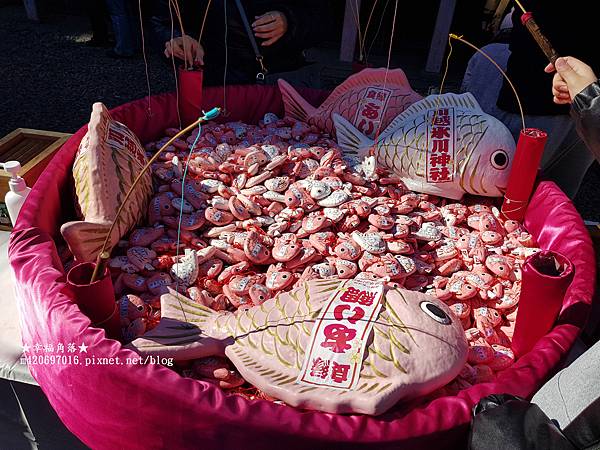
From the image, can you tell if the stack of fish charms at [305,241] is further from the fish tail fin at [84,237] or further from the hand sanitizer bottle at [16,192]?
the hand sanitizer bottle at [16,192]

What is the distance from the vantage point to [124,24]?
471 cm

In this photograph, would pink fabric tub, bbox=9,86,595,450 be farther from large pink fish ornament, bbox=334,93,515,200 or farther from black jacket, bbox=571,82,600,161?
large pink fish ornament, bbox=334,93,515,200

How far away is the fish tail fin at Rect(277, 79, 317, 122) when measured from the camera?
2.48m

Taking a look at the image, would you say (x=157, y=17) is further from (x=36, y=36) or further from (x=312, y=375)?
(x=36, y=36)

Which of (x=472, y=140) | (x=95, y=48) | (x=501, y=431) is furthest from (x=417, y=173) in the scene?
(x=95, y=48)

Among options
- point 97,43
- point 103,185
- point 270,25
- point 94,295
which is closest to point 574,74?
point 94,295

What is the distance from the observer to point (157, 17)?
2.46 meters

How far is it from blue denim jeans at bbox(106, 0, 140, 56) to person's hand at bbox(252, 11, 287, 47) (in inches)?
113

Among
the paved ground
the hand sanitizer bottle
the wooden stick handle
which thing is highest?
the wooden stick handle

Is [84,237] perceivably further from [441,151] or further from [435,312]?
[441,151]

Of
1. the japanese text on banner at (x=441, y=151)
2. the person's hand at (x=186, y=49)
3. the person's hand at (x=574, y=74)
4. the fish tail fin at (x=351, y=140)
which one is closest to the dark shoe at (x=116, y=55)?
the person's hand at (x=186, y=49)

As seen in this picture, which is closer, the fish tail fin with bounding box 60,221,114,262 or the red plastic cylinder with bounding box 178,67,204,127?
the fish tail fin with bounding box 60,221,114,262

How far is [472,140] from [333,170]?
1.81 feet

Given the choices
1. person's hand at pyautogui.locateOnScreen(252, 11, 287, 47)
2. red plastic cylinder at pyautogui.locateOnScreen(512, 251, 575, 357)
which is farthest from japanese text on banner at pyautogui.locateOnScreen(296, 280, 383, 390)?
person's hand at pyautogui.locateOnScreen(252, 11, 287, 47)
